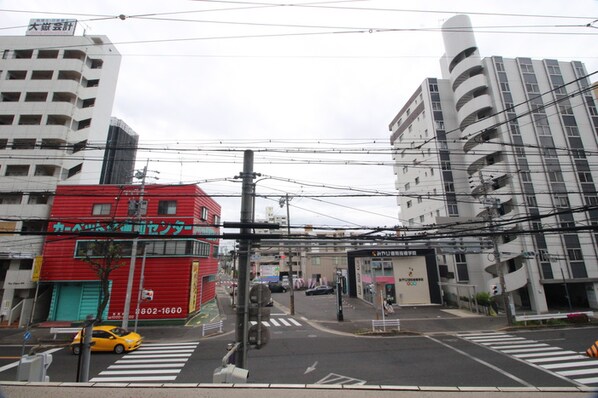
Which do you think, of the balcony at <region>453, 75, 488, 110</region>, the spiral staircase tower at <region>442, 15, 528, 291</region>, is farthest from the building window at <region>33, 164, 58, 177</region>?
the balcony at <region>453, 75, 488, 110</region>

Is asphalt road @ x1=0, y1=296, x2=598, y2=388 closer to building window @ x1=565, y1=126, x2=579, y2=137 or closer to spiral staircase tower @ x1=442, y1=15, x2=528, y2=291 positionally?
spiral staircase tower @ x1=442, y1=15, x2=528, y2=291

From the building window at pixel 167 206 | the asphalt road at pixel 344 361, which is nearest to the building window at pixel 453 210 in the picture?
the asphalt road at pixel 344 361

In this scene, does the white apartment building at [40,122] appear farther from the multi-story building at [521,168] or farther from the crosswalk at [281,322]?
the multi-story building at [521,168]

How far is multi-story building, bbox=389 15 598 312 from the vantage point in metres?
28.6

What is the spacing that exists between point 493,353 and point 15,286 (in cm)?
3456

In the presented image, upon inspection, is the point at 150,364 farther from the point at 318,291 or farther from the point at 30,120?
the point at 318,291

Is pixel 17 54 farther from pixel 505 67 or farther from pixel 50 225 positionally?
pixel 505 67

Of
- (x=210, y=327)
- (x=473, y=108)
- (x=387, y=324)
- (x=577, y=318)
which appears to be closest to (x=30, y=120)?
(x=210, y=327)

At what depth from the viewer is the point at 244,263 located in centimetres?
775

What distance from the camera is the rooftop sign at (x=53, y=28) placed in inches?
1222

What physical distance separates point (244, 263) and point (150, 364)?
34.2 feet

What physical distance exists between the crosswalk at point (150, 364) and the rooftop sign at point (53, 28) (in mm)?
34476

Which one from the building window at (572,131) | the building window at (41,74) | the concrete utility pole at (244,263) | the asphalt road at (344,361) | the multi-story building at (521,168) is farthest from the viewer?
the building window at (572,131)

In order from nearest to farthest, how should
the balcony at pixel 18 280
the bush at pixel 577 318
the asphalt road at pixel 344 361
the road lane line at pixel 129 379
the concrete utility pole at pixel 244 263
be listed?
the concrete utility pole at pixel 244 263, the asphalt road at pixel 344 361, the road lane line at pixel 129 379, the bush at pixel 577 318, the balcony at pixel 18 280
